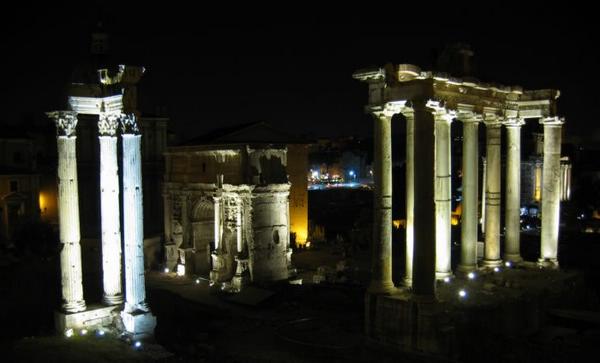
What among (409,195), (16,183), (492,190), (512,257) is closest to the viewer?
(409,195)

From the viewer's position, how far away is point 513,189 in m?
22.3

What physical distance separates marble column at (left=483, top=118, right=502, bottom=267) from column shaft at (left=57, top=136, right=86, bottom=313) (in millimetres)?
14636

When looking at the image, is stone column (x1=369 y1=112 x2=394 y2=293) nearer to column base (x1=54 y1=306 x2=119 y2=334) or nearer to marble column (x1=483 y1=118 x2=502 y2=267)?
marble column (x1=483 y1=118 x2=502 y2=267)

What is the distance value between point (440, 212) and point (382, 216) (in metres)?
2.56

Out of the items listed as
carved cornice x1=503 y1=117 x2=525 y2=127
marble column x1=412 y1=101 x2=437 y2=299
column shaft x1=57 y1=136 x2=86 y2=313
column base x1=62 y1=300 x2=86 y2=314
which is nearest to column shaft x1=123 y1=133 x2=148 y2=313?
column base x1=62 y1=300 x2=86 y2=314

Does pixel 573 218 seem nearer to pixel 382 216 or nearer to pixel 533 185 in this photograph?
pixel 533 185

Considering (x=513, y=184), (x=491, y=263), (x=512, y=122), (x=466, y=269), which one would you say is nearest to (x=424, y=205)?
(x=466, y=269)

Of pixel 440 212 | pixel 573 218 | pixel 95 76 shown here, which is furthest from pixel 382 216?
pixel 573 218

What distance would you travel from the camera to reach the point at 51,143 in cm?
5122

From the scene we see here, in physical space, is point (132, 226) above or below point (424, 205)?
below

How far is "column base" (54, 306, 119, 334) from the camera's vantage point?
1906 cm

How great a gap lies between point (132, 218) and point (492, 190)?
42.6 ft

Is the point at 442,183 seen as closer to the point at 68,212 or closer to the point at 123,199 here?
the point at 123,199

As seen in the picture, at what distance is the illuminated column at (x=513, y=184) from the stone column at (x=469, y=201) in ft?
6.82
